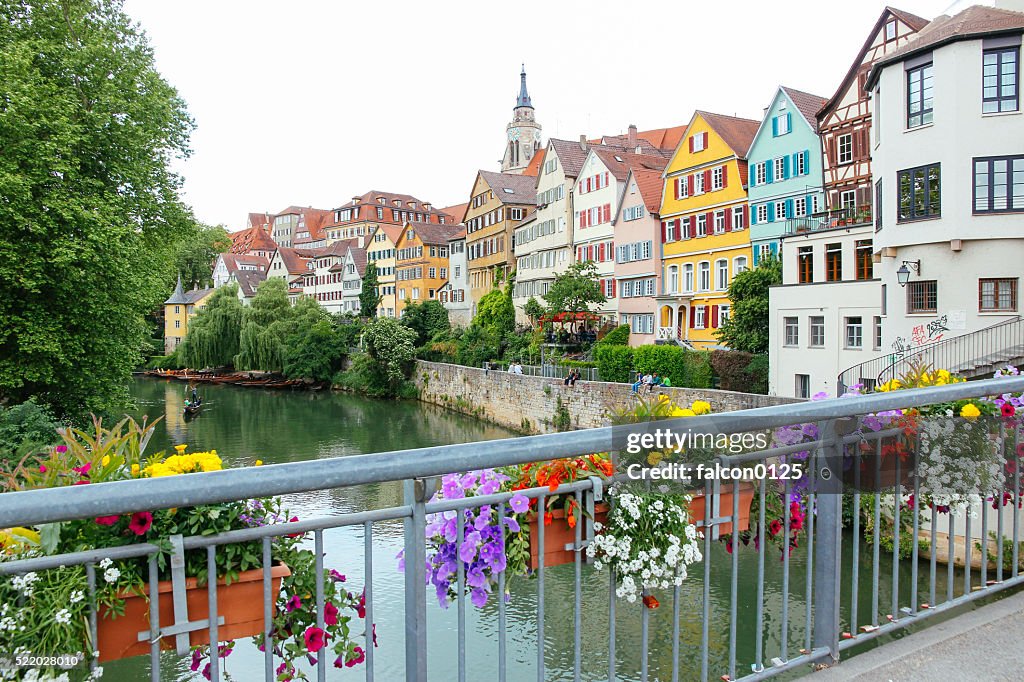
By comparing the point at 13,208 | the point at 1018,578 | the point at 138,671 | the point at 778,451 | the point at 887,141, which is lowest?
the point at 138,671

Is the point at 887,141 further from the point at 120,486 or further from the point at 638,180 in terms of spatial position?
the point at 120,486

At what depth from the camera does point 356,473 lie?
1.88 meters

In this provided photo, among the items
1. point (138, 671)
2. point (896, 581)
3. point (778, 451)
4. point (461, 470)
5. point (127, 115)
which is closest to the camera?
point (461, 470)

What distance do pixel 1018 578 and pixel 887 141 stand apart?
20916 millimetres

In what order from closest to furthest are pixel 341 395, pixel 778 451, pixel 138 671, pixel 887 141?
1. pixel 778 451
2. pixel 138 671
3. pixel 887 141
4. pixel 341 395

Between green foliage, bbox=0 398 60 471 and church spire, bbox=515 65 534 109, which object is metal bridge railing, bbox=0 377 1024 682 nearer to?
green foliage, bbox=0 398 60 471

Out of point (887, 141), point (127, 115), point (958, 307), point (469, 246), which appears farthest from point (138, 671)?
point (469, 246)

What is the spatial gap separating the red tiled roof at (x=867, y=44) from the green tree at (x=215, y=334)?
152 ft

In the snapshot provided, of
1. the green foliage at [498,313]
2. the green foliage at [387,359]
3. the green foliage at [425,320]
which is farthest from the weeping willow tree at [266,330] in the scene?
the green foliage at [498,313]

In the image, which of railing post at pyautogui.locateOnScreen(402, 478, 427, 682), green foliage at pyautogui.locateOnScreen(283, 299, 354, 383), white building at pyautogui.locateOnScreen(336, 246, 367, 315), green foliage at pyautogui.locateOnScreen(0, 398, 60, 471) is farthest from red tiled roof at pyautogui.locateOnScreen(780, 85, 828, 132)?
white building at pyautogui.locateOnScreen(336, 246, 367, 315)

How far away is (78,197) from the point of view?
57.4 feet

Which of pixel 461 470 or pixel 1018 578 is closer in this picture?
pixel 461 470

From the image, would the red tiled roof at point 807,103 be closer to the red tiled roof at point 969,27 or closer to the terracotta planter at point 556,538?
the red tiled roof at point 969,27

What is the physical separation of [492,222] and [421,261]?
11.9 m
